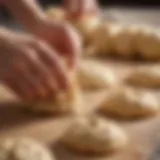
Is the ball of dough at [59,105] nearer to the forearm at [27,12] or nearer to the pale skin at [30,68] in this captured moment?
the pale skin at [30,68]

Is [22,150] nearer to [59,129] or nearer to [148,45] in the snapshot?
[59,129]

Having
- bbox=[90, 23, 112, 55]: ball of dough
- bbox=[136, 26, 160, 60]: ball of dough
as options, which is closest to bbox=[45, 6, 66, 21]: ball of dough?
bbox=[90, 23, 112, 55]: ball of dough

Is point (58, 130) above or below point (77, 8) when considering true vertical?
below

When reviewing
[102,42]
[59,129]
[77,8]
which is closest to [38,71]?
[59,129]

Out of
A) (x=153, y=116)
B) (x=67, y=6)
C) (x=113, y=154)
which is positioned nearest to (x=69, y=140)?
(x=113, y=154)

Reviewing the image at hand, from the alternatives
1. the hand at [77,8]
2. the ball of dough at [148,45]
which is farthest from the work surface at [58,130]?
the hand at [77,8]

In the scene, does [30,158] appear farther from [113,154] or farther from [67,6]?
[67,6]

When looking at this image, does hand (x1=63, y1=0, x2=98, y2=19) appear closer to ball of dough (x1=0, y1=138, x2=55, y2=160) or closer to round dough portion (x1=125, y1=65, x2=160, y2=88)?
round dough portion (x1=125, y1=65, x2=160, y2=88)
